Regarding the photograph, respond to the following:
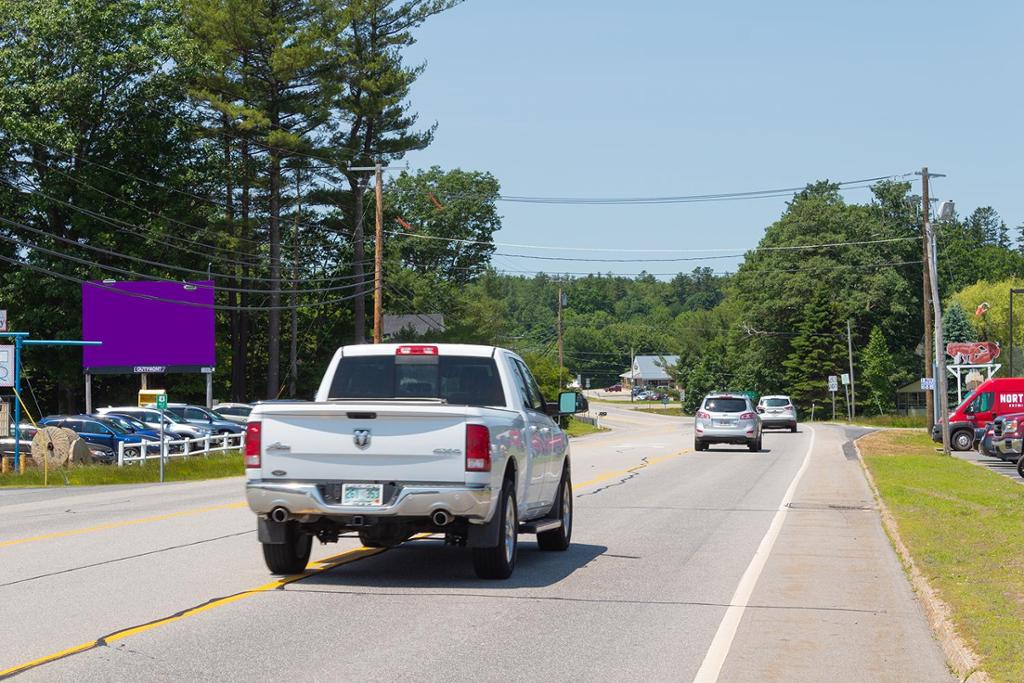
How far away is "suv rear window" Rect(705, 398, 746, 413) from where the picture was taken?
4134 centimetres

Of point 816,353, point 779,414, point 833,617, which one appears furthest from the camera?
point 816,353

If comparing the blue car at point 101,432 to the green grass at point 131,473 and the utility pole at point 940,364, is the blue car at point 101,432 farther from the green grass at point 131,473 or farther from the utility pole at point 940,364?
the utility pole at point 940,364

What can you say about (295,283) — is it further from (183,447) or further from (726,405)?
(726,405)

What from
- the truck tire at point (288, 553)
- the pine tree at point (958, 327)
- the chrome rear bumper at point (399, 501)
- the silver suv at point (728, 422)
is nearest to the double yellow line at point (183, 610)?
the truck tire at point (288, 553)

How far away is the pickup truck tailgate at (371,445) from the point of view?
441 inches

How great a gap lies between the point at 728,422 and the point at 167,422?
60.4ft

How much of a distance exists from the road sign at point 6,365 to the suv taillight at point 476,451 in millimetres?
25420

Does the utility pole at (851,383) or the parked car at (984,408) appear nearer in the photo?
the parked car at (984,408)

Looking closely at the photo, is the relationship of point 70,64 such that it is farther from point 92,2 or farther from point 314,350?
point 314,350

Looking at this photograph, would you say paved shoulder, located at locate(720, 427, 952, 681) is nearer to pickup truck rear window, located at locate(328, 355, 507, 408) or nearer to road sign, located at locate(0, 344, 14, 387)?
pickup truck rear window, located at locate(328, 355, 507, 408)

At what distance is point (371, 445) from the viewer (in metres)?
11.3

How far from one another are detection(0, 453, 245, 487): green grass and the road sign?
2335mm

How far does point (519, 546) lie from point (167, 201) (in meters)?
54.3

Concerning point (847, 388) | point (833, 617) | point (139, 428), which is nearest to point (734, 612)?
point (833, 617)
